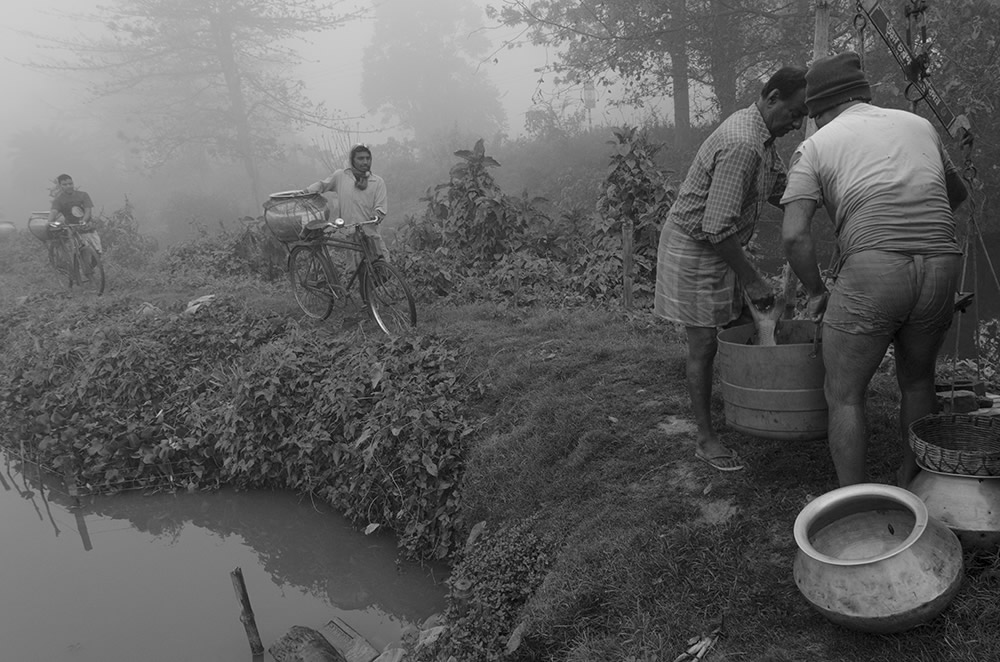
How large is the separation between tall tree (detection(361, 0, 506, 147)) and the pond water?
34663 millimetres

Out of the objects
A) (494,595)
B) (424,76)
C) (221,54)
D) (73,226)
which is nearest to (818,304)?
(494,595)

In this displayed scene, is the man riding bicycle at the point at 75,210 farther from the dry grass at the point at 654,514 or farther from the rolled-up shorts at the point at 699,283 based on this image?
the rolled-up shorts at the point at 699,283

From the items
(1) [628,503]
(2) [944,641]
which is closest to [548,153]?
(1) [628,503]

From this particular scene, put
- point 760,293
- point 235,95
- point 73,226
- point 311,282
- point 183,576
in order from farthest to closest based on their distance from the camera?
1. point 235,95
2. point 73,226
3. point 311,282
4. point 183,576
5. point 760,293

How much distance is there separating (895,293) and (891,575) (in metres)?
1.05

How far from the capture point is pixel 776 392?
3123 millimetres

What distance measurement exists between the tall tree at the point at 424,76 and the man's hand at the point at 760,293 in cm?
3706

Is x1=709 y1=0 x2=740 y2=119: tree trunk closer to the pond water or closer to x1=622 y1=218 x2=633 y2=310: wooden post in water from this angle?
x1=622 y1=218 x2=633 y2=310: wooden post in water

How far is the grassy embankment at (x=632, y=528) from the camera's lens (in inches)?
108

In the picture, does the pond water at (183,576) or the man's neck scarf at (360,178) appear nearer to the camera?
the pond water at (183,576)

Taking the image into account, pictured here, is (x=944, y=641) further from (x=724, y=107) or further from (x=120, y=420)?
(x=724, y=107)

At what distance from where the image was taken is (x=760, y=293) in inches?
135

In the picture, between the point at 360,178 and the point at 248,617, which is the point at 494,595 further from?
the point at 360,178

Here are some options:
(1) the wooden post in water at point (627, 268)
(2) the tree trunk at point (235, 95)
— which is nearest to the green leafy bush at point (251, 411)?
(1) the wooden post in water at point (627, 268)
